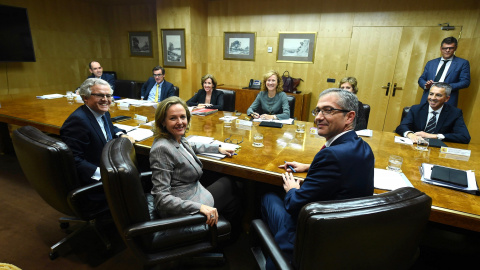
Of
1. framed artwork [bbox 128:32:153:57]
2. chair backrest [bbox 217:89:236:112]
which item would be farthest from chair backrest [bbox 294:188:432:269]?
Answer: framed artwork [bbox 128:32:153:57]

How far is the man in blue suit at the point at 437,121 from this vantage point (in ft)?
7.76

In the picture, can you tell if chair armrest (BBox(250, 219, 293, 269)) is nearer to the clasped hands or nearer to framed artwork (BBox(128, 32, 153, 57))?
the clasped hands

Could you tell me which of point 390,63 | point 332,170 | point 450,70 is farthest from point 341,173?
point 390,63

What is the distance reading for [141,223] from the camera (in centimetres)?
119

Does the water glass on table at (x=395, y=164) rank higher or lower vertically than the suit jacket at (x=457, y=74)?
lower

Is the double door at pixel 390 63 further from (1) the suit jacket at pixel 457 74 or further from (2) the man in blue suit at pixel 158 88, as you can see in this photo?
(2) the man in blue suit at pixel 158 88

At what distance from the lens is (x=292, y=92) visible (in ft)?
16.8

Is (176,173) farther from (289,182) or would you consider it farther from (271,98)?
(271,98)

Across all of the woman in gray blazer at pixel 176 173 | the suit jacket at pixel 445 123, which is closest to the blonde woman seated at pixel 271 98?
the suit jacket at pixel 445 123

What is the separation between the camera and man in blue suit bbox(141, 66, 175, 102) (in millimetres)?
4168

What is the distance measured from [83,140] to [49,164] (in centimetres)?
35

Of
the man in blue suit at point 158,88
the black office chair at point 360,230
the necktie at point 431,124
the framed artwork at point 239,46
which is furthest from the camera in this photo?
the framed artwork at point 239,46

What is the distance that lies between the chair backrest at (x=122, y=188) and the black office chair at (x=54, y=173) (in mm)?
397

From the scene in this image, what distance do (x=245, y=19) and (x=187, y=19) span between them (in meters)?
1.21
